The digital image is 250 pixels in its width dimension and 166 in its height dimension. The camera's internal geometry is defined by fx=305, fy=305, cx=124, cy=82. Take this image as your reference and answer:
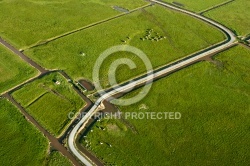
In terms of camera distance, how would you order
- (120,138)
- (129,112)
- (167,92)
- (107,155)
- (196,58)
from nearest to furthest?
(107,155), (120,138), (129,112), (167,92), (196,58)

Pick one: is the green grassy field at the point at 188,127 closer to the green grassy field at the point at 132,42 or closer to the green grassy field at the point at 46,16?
the green grassy field at the point at 132,42

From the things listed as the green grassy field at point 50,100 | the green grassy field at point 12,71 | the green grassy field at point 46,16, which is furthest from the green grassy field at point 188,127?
the green grassy field at point 46,16

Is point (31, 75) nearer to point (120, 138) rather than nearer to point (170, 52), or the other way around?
point (120, 138)

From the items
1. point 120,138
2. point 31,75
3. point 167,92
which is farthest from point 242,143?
point 31,75

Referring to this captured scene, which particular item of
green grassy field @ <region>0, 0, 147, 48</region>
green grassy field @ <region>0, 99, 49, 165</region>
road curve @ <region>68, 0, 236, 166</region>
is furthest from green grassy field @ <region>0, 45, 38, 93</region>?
road curve @ <region>68, 0, 236, 166</region>

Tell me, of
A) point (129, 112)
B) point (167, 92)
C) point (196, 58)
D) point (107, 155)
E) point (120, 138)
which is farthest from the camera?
point (196, 58)
